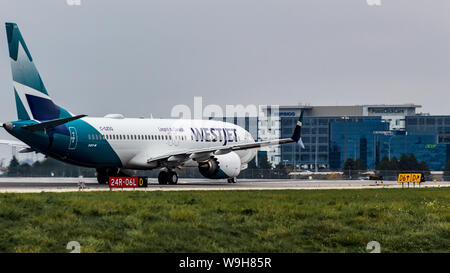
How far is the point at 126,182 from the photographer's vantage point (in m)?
45.7

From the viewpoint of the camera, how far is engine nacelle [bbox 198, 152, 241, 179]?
55.8 m

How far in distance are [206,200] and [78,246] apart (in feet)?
42.6

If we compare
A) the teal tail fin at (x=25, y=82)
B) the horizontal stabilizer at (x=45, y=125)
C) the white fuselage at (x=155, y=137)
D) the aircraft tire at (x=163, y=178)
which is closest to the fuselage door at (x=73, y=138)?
the white fuselage at (x=155, y=137)

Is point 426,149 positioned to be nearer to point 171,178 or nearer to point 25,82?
point 171,178

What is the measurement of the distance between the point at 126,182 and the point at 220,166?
470 inches

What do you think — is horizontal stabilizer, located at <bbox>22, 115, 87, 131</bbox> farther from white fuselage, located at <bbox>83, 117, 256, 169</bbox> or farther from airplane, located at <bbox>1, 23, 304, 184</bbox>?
white fuselage, located at <bbox>83, 117, 256, 169</bbox>

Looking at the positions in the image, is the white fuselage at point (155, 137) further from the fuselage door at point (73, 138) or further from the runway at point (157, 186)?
the runway at point (157, 186)

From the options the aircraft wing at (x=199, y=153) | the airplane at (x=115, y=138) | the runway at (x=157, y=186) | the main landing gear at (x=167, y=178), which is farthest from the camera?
the main landing gear at (x=167, y=178)

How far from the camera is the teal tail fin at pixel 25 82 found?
4534cm

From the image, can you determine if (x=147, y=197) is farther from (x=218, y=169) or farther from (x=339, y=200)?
(x=218, y=169)

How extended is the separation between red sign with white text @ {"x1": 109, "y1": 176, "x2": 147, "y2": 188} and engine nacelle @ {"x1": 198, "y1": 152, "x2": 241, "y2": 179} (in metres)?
8.78

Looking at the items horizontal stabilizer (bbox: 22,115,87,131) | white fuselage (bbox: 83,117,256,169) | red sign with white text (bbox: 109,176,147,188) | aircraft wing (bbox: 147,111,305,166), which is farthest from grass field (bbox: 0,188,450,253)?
aircraft wing (bbox: 147,111,305,166)
